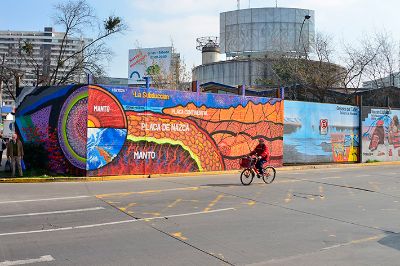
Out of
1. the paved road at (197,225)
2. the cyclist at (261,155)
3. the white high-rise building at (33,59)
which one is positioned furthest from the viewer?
the white high-rise building at (33,59)

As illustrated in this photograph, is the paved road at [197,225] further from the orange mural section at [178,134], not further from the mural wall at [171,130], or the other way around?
the orange mural section at [178,134]

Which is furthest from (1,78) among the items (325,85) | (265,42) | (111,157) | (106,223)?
(265,42)

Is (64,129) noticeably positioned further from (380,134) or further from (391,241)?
(380,134)

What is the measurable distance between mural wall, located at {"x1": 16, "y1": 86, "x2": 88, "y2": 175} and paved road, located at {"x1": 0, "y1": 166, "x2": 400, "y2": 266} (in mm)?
2720

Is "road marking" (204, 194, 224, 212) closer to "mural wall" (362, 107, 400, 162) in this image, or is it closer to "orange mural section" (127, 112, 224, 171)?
"orange mural section" (127, 112, 224, 171)

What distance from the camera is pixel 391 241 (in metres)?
7.32

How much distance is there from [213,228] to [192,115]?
1173 centimetres

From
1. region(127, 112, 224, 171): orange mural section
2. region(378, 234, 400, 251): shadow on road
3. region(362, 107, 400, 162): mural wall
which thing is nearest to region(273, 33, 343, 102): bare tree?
region(362, 107, 400, 162): mural wall

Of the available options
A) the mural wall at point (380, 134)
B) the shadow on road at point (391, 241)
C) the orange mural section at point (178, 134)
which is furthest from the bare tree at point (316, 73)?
the shadow on road at point (391, 241)

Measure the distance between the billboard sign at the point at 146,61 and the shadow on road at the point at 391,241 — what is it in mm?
35430

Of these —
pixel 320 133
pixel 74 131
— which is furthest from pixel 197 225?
pixel 320 133

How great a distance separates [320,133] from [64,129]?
14.6 m

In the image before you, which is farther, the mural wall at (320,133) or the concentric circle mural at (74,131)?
the mural wall at (320,133)

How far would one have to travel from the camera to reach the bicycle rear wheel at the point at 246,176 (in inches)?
597
